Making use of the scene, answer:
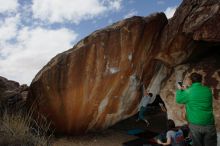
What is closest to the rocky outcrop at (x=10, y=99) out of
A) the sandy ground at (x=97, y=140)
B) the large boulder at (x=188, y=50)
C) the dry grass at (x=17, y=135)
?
the dry grass at (x=17, y=135)

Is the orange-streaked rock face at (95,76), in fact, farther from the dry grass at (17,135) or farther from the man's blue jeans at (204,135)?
the man's blue jeans at (204,135)

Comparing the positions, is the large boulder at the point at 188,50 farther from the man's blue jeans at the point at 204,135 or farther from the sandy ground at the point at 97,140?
the man's blue jeans at the point at 204,135

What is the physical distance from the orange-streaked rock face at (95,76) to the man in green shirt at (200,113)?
325 centimetres

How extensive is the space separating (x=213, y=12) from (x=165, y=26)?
1.66 meters

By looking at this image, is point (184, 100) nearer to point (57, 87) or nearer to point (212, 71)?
point (212, 71)

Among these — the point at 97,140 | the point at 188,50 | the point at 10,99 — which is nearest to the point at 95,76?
the point at 97,140

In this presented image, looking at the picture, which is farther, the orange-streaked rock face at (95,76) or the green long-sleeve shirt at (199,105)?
the orange-streaked rock face at (95,76)

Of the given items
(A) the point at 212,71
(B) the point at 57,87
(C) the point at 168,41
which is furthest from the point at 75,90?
(A) the point at 212,71

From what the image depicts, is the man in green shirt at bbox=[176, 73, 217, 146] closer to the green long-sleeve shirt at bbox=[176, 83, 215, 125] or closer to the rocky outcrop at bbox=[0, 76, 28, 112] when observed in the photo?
the green long-sleeve shirt at bbox=[176, 83, 215, 125]

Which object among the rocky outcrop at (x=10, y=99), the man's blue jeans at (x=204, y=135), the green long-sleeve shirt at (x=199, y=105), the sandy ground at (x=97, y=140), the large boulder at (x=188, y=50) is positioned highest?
the large boulder at (x=188, y=50)

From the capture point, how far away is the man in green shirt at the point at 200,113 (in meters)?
5.36

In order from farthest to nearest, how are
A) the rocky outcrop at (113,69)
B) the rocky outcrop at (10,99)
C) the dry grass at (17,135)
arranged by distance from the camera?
the rocky outcrop at (10,99), the rocky outcrop at (113,69), the dry grass at (17,135)

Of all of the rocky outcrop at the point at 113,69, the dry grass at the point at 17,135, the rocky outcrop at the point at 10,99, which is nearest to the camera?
the dry grass at the point at 17,135

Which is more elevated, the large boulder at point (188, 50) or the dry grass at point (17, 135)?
the large boulder at point (188, 50)
